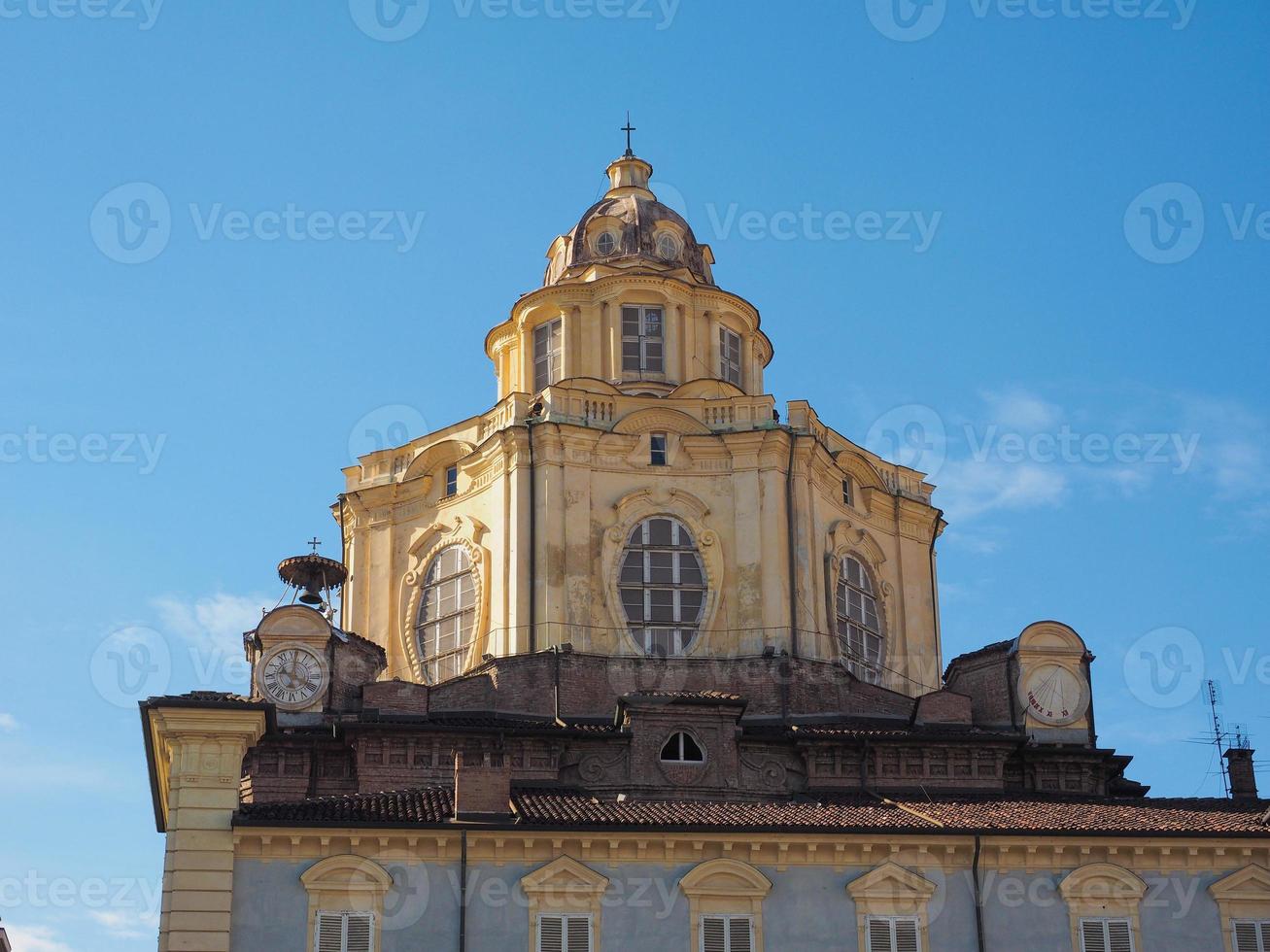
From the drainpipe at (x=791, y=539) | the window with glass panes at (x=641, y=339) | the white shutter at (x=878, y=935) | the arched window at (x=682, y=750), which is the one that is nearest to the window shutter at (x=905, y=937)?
the white shutter at (x=878, y=935)

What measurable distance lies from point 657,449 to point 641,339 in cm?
572

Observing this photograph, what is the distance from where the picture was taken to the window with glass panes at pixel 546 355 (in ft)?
221

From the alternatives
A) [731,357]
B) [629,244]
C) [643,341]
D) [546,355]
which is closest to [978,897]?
[643,341]

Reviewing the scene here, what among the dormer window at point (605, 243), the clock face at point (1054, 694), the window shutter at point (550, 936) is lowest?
the window shutter at point (550, 936)

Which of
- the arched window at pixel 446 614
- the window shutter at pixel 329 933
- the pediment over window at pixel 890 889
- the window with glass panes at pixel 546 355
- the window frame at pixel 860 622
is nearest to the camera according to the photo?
the window shutter at pixel 329 933

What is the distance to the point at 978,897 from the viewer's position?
45.9 meters

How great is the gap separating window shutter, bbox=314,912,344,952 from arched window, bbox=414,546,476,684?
18.0 meters

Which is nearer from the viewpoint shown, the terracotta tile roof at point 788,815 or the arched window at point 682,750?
the terracotta tile roof at point 788,815

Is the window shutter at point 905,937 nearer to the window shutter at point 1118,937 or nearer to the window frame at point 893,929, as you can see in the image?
the window frame at point 893,929

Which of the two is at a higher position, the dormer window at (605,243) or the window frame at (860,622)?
the dormer window at (605,243)

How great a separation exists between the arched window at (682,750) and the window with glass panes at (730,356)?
16996 millimetres

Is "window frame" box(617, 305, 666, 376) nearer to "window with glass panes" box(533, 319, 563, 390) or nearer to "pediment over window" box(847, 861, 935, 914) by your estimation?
"window with glass panes" box(533, 319, 563, 390)

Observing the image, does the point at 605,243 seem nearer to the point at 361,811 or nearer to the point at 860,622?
the point at 860,622

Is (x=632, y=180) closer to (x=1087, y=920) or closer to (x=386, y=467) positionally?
(x=386, y=467)
